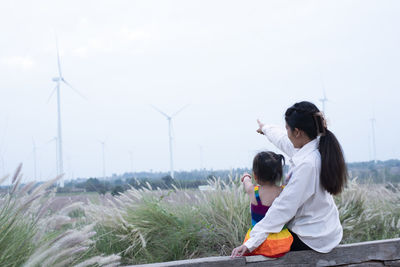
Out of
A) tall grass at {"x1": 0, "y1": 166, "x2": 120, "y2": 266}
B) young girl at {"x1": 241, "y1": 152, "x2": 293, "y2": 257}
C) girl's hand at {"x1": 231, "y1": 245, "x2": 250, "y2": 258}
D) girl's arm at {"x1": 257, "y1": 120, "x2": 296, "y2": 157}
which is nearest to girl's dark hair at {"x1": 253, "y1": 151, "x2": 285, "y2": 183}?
young girl at {"x1": 241, "y1": 152, "x2": 293, "y2": 257}

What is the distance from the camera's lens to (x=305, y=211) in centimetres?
275

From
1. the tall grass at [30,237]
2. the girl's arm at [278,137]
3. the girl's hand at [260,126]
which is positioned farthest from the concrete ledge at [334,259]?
the girl's hand at [260,126]

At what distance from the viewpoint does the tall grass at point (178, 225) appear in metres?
3.62

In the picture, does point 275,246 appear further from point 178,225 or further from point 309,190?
point 178,225

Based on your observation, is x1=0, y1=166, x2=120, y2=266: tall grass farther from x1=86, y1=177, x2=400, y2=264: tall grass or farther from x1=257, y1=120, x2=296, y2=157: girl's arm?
x1=257, y1=120, x2=296, y2=157: girl's arm

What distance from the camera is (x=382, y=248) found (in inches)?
129

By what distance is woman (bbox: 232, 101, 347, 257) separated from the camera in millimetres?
2633

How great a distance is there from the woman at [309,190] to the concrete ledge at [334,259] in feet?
0.21

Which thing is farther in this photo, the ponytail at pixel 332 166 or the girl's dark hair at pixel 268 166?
the girl's dark hair at pixel 268 166

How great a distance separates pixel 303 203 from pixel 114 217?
6.50 ft

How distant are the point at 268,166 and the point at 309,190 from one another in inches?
13.0

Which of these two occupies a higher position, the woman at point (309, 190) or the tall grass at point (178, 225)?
the woman at point (309, 190)

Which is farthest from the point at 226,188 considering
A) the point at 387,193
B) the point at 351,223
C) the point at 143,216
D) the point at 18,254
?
the point at 387,193

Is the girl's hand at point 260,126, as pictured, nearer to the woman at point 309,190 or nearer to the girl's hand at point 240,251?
the woman at point 309,190
